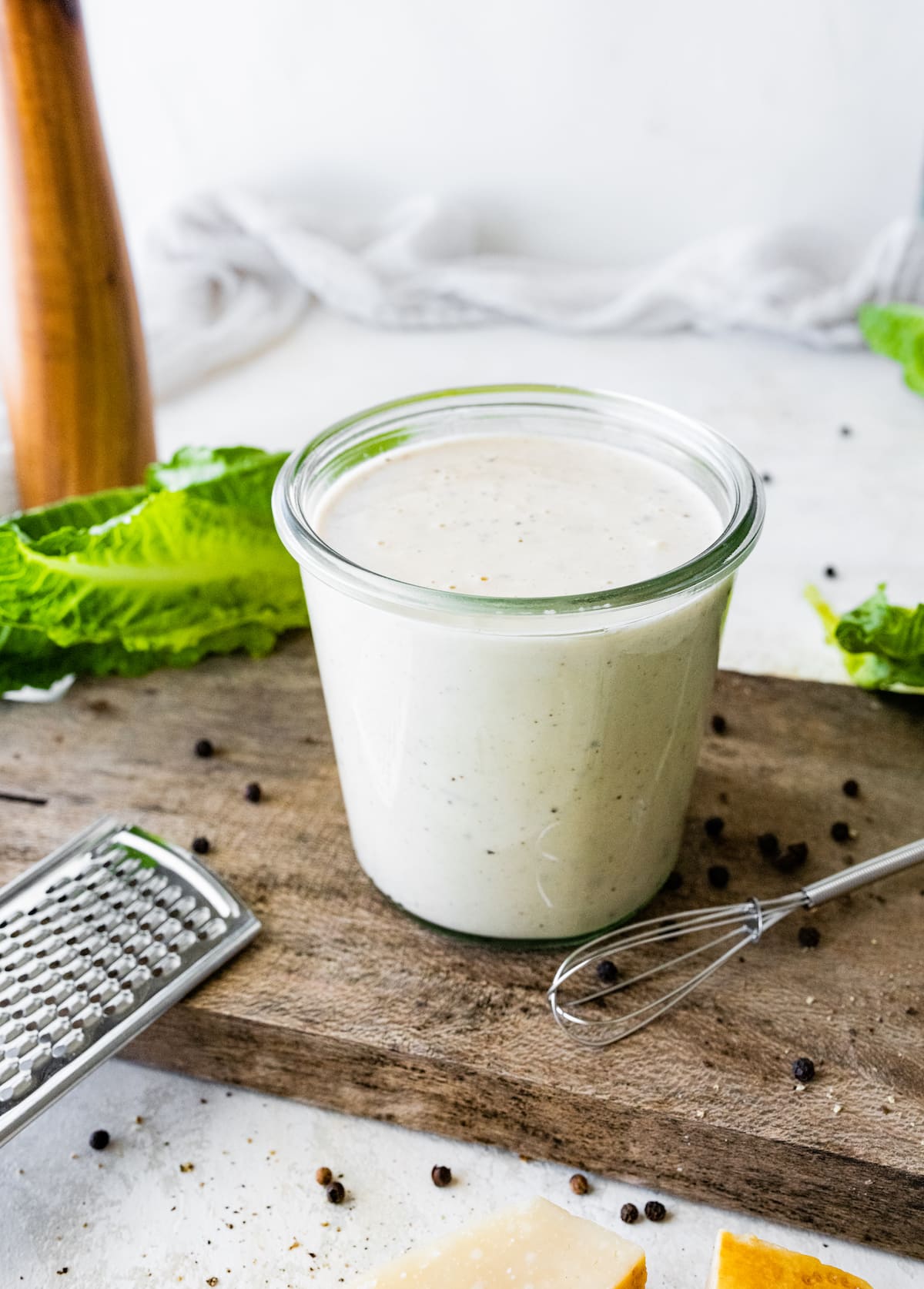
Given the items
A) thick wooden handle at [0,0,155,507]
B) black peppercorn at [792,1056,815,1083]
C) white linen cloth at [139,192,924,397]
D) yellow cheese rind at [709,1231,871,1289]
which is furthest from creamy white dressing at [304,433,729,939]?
white linen cloth at [139,192,924,397]

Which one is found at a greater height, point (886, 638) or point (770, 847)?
point (886, 638)

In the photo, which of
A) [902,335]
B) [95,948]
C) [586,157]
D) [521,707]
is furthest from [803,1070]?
[586,157]

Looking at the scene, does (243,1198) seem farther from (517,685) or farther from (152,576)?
(152,576)

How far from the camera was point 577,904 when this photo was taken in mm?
1200

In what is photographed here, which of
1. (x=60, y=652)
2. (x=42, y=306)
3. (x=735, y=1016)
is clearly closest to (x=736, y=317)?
(x=42, y=306)

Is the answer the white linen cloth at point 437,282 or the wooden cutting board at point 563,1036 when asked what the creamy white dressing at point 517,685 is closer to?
the wooden cutting board at point 563,1036

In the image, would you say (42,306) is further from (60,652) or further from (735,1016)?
(735,1016)

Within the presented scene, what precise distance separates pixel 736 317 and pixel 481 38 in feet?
2.75

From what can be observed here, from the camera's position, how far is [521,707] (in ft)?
3.39

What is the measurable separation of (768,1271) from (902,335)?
80.2 inches

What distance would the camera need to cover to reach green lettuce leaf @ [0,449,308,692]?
152 cm

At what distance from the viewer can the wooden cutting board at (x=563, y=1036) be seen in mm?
1068

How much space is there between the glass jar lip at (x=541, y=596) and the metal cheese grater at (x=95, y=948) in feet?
1.26

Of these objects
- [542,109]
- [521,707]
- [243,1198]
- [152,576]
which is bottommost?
[243,1198]
